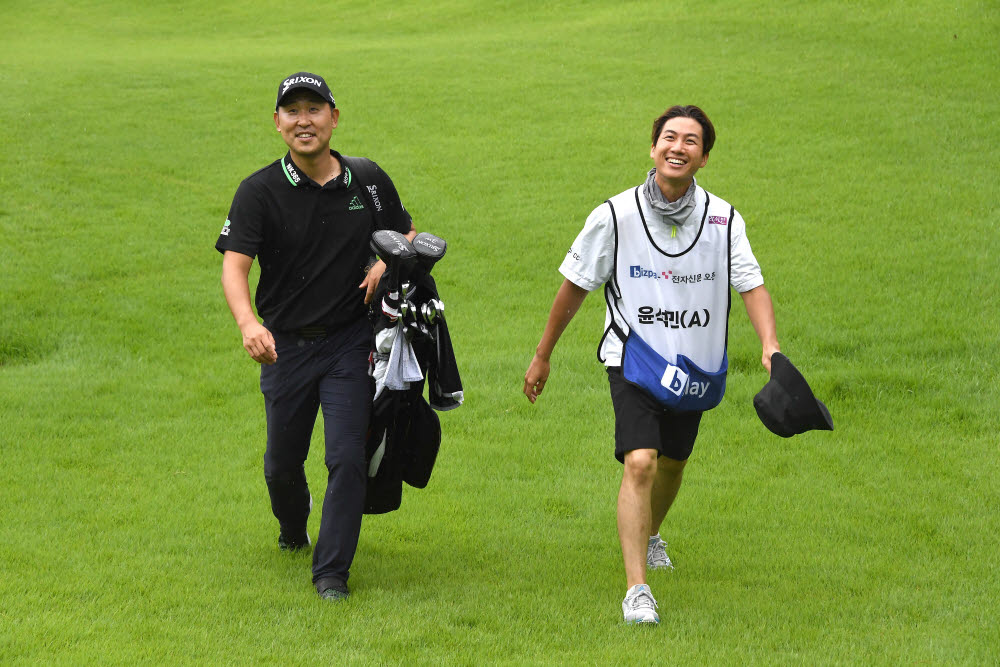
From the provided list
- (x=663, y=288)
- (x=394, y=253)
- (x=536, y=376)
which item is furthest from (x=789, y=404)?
(x=394, y=253)

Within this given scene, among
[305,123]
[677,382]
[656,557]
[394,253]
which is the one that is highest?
[305,123]

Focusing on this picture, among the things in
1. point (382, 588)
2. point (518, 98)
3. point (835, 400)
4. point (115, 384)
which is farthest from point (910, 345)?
point (518, 98)

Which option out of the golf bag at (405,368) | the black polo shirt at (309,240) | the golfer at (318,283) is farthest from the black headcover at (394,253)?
the black polo shirt at (309,240)

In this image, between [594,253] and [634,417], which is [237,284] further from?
[634,417]

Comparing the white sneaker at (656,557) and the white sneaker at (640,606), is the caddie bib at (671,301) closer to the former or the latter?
the white sneaker at (640,606)

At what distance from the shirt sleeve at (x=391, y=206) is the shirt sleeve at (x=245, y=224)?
640mm

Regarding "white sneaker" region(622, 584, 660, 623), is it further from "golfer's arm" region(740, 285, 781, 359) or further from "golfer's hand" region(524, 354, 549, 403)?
"golfer's arm" region(740, 285, 781, 359)

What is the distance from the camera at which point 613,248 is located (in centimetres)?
557

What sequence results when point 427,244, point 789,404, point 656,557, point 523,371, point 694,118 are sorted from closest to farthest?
Result: point 789,404
point 694,118
point 427,244
point 656,557
point 523,371

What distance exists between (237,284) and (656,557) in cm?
269

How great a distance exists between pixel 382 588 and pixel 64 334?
22.2 feet

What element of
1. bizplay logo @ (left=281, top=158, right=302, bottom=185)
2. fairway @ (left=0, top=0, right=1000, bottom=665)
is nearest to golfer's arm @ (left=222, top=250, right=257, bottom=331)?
bizplay logo @ (left=281, top=158, right=302, bottom=185)

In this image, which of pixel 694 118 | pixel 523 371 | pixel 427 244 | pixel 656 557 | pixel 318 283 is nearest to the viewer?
pixel 694 118

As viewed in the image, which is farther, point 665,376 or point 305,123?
point 305,123
